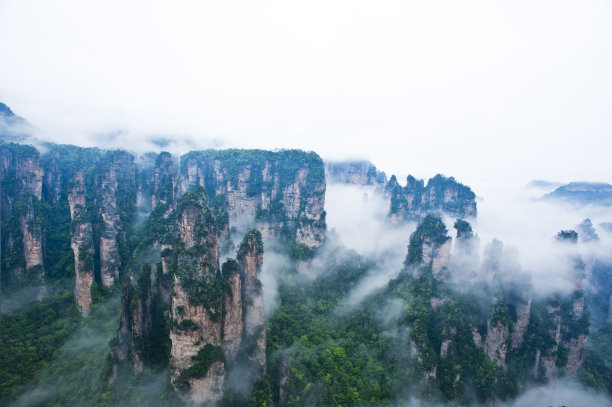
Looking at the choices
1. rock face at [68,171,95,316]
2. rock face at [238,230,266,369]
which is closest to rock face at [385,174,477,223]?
rock face at [238,230,266,369]

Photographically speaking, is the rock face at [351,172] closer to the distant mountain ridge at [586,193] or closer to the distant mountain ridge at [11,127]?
the distant mountain ridge at [586,193]

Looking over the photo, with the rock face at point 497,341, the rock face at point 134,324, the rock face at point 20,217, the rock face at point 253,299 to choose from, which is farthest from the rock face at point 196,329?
the rock face at point 497,341

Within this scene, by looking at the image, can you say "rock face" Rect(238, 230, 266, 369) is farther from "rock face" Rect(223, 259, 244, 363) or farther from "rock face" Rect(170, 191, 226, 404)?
"rock face" Rect(170, 191, 226, 404)

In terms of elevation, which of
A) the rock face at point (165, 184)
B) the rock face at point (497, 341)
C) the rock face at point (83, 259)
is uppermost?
the rock face at point (165, 184)

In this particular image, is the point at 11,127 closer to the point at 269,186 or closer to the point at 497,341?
the point at 269,186

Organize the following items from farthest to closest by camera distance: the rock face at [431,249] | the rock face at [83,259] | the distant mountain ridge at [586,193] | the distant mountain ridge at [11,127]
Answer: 1. the distant mountain ridge at [586,193]
2. the distant mountain ridge at [11,127]
3. the rock face at [431,249]
4. the rock face at [83,259]

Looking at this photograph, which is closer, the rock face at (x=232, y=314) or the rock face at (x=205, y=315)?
the rock face at (x=205, y=315)

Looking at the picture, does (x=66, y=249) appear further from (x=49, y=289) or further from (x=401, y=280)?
(x=401, y=280)
